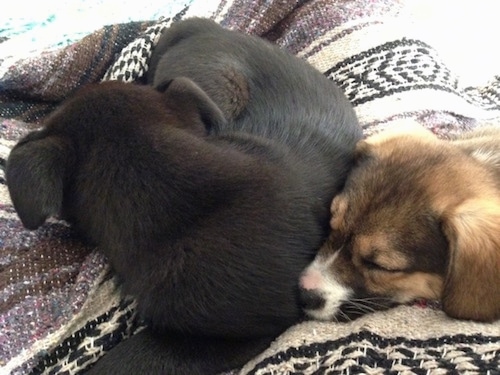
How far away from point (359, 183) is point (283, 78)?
46 centimetres

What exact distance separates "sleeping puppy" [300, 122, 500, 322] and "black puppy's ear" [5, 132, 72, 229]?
2.02 feet

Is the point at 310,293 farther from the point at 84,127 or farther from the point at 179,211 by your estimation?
the point at 84,127

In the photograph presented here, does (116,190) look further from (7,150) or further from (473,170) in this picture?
(473,170)

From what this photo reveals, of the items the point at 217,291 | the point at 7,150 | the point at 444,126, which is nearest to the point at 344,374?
the point at 217,291

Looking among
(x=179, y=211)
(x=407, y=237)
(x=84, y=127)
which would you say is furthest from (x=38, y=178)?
(x=407, y=237)

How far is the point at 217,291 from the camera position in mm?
1441

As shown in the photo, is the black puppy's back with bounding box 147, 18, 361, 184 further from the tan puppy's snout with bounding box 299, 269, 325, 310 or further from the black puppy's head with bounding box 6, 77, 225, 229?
the tan puppy's snout with bounding box 299, 269, 325, 310

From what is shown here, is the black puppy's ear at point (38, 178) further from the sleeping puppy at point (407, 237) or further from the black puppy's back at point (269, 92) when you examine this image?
the sleeping puppy at point (407, 237)

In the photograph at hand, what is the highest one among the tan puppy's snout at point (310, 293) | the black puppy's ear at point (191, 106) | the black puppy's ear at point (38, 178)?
the black puppy's ear at point (191, 106)

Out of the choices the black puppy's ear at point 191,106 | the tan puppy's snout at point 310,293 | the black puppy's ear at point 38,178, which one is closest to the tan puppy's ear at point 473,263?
the tan puppy's snout at point 310,293

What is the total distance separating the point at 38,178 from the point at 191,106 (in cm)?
41

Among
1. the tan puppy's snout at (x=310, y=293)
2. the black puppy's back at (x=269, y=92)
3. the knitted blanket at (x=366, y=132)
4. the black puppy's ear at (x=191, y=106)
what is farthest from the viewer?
the black puppy's back at (x=269, y=92)

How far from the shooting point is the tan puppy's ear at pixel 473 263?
1445 millimetres

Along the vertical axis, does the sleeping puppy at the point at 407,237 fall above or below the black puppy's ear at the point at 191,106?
below
